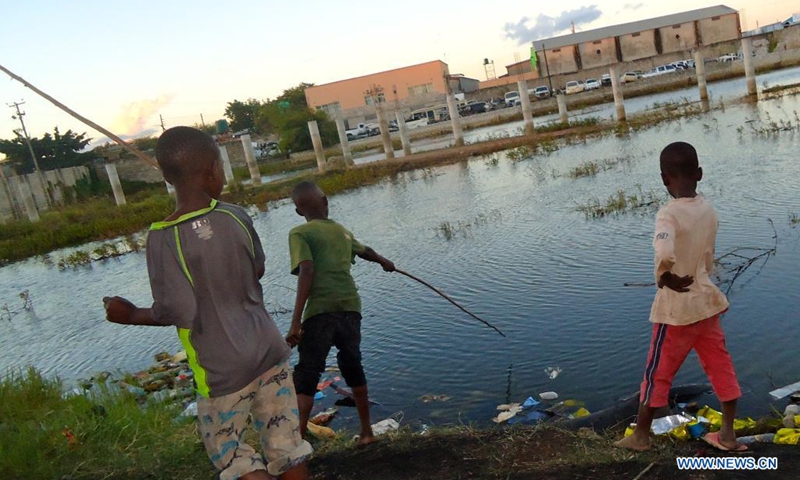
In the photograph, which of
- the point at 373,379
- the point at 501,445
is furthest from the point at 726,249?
the point at 501,445

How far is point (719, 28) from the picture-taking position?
7025cm

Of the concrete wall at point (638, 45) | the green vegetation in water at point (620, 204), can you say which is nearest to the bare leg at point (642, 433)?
the green vegetation in water at point (620, 204)

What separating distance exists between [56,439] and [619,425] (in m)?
3.59

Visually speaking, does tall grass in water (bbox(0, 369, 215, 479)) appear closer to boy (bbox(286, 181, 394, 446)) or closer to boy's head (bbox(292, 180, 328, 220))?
boy (bbox(286, 181, 394, 446))

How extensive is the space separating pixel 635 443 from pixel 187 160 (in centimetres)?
254

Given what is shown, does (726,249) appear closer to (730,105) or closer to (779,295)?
(779,295)

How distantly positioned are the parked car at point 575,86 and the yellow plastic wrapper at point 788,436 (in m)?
51.4

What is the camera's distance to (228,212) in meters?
2.66

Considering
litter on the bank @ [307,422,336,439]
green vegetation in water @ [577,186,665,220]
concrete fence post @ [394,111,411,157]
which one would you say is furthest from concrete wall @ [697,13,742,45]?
litter on the bank @ [307,422,336,439]

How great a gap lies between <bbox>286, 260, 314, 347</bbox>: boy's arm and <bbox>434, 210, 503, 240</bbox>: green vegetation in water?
755 centimetres

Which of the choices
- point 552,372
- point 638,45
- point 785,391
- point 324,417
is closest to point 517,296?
point 552,372

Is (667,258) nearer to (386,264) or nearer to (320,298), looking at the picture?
(386,264)

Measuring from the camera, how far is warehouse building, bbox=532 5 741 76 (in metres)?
69.7

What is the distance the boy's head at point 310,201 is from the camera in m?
4.20
